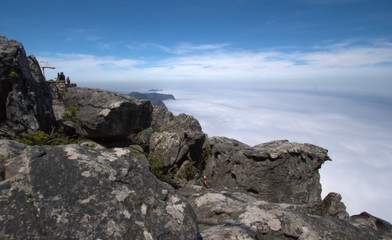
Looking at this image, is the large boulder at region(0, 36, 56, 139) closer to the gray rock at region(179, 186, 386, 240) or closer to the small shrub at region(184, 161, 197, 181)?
the small shrub at region(184, 161, 197, 181)

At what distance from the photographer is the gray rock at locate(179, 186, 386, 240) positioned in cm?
485

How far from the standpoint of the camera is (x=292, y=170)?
35.0ft

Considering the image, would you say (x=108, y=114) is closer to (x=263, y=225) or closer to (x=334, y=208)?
(x=263, y=225)

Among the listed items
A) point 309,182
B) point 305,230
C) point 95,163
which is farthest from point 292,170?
point 95,163

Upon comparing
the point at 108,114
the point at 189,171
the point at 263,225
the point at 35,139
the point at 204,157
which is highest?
the point at 108,114

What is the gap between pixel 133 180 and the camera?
3.98m

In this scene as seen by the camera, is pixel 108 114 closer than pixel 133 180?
No

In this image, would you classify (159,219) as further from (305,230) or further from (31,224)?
(305,230)

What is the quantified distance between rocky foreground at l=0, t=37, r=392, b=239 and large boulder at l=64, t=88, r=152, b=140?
0.06 metres

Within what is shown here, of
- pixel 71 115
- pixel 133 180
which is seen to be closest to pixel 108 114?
pixel 71 115

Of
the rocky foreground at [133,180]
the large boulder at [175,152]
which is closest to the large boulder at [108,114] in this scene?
the rocky foreground at [133,180]

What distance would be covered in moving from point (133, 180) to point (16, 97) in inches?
360

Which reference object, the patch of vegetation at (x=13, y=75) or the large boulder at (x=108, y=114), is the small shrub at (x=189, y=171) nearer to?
the large boulder at (x=108, y=114)

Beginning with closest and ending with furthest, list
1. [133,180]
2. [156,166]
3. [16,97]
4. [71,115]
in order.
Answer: [133,180], [16,97], [156,166], [71,115]
